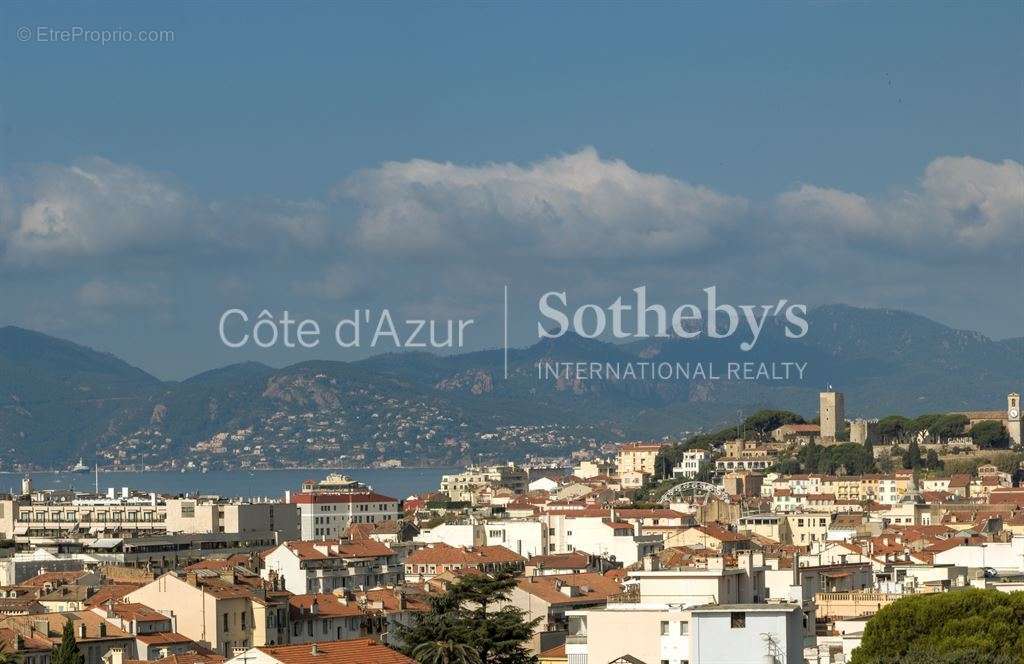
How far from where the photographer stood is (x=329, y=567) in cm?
5044

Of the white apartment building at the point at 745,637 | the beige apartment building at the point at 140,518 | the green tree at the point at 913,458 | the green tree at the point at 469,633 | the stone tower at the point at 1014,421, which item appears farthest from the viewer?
the stone tower at the point at 1014,421

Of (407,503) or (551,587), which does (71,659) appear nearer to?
(551,587)

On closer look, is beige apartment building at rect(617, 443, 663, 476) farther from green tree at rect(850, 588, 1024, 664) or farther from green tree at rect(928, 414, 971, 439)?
green tree at rect(850, 588, 1024, 664)

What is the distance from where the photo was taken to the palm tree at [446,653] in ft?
84.1

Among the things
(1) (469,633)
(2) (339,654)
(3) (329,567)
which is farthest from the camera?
(3) (329,567)

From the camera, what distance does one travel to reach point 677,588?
74.6 ft

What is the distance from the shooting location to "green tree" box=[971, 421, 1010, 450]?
10669 cm

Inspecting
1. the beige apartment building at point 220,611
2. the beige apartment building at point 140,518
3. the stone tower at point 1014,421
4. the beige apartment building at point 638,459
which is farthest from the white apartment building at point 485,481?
the beige apartment building at point 220,611

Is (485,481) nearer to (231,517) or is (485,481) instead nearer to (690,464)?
(690,464)

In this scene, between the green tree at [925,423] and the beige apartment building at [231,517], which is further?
the green tree at [925,423]

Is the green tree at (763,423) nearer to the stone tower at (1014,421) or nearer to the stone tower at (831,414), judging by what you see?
the stone tower at (831,414)

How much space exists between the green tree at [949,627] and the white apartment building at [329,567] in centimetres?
2362

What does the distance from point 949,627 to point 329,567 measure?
92.4 ft

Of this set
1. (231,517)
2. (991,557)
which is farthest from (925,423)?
(991,557)
